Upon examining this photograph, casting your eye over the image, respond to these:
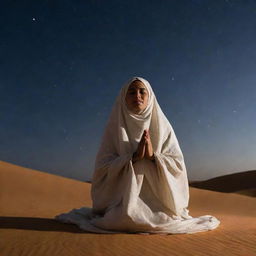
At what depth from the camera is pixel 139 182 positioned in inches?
227

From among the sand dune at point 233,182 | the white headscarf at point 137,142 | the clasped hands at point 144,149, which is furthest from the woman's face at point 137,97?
the sand dune at point 233,182

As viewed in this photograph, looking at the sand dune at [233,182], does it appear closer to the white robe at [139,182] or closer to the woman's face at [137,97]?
the white robe at [139,182]

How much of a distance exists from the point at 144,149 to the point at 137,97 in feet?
3.59

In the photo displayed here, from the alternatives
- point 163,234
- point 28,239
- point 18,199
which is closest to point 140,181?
point 163,234

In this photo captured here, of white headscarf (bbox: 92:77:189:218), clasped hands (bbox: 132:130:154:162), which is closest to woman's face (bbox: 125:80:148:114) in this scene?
white headscarf (bbox: 92:77:189:218)

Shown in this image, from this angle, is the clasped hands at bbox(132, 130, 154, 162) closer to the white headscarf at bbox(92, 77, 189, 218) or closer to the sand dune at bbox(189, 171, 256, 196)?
the white headscarf at bbox(92, 77, 189, 218)

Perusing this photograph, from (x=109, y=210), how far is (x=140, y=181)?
75 centimetres

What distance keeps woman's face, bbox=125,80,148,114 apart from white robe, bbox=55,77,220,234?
0.31ft

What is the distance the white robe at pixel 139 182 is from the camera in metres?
5.53

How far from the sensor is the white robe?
553cm

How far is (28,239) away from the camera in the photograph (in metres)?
5.26

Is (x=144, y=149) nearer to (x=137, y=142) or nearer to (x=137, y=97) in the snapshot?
(x=137, y=142)

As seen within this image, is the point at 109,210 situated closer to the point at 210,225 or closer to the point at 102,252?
the point at 102,252

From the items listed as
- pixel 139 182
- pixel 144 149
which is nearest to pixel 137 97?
pixel 144 149
